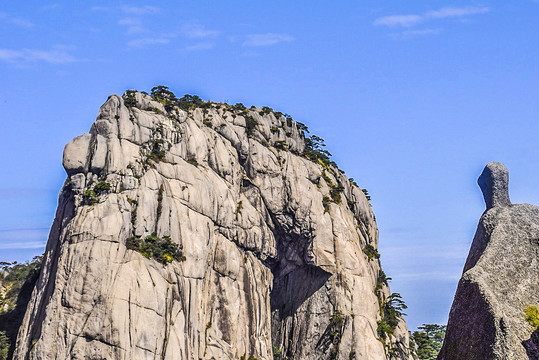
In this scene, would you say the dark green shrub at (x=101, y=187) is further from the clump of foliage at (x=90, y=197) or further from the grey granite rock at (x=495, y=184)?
the grey granite rock at (x=495, y=184)

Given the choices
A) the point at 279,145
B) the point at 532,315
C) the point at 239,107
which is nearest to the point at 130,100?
the point at 239,107

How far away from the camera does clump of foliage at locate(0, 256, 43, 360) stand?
104556 millimetres

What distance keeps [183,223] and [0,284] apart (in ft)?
154

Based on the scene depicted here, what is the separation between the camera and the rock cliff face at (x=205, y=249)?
298 ft

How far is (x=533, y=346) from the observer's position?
52.8 ft

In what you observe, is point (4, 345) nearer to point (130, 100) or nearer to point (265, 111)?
point (130, 100)

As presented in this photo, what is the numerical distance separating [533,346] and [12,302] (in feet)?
378

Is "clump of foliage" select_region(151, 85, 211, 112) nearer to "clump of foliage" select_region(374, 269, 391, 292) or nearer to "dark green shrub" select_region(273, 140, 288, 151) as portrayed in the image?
"dark green shrub" select_region(273, 140, 288, 151)

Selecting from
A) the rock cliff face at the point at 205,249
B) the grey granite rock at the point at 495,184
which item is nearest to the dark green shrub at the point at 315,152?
the rock cliff face at the point at 205,249

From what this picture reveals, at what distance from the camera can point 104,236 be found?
306ft

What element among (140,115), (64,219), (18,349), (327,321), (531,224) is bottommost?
(531,224)

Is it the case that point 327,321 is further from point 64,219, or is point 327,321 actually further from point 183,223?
point 64,219

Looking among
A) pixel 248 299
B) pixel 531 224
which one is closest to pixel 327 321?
pixel 248 299

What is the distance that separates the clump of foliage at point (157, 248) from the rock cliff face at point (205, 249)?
32cm
